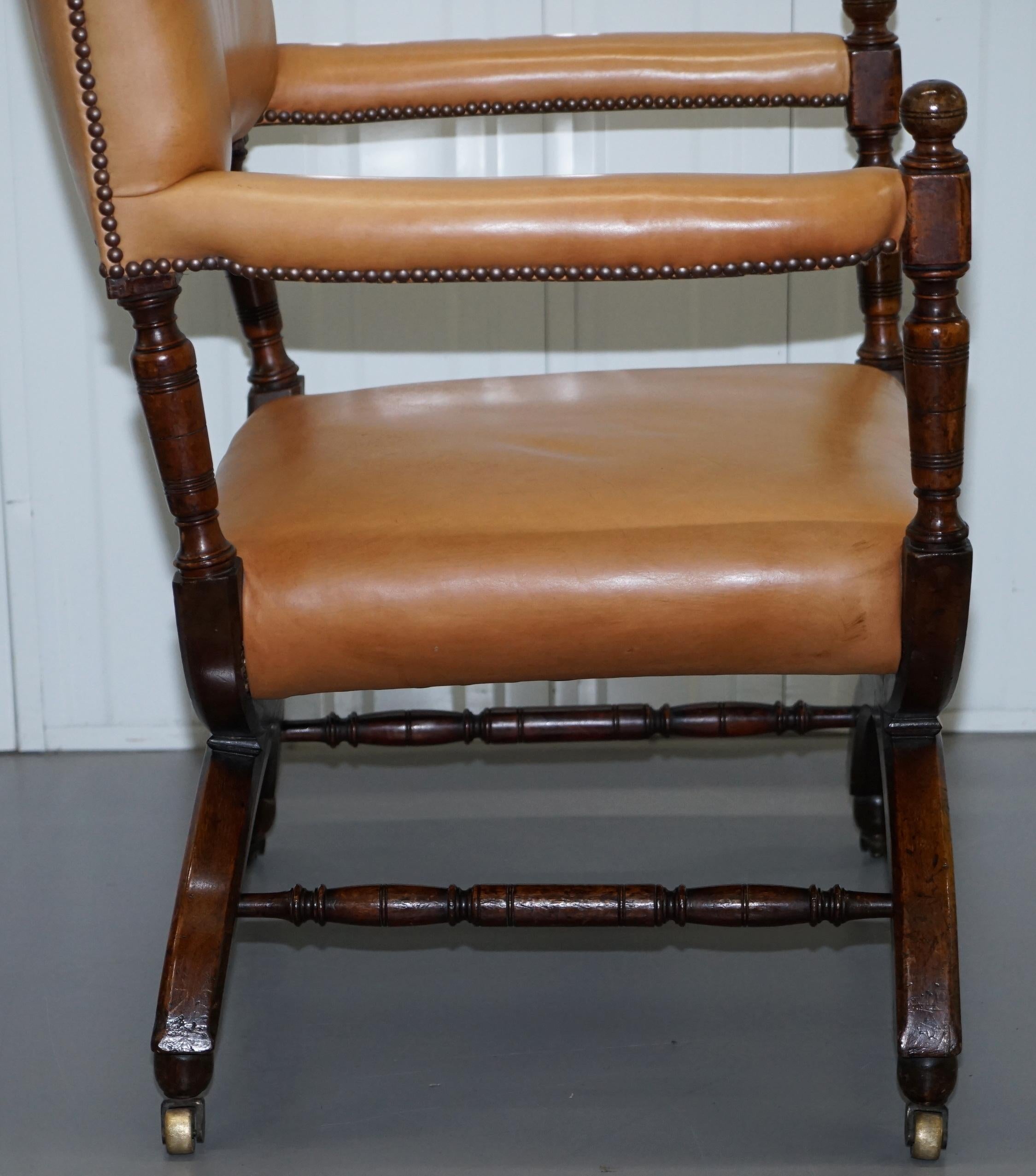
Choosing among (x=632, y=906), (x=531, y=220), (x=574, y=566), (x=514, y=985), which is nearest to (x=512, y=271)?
(x=531, y=220)

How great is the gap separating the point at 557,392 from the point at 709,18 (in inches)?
27.5

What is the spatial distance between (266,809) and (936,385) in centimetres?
95

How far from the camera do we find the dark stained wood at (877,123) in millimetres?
1397

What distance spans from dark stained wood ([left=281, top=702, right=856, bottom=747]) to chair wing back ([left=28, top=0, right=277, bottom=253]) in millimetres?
626

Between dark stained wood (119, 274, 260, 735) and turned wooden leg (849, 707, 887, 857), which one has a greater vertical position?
dark stained wood (119, 274, 260, 735)

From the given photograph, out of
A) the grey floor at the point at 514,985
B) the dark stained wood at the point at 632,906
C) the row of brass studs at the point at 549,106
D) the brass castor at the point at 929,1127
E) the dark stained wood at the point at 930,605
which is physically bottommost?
the grey floor at the point at 514,985

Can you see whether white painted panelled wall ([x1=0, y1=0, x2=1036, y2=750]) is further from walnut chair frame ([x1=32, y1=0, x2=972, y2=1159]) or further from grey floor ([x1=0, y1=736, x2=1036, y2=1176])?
walnut chair frame ([x1=32, y1=0, x2=972, y2=1159])

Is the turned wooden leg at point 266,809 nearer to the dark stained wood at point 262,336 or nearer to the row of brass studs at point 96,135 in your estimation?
the dark stained wood at point 262,336

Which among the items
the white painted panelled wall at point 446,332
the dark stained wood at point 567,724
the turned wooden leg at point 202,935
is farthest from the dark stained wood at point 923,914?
the white painted panelled wall at point 446,332

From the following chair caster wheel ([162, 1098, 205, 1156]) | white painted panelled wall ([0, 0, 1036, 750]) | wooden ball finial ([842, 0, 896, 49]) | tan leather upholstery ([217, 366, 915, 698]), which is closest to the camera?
tan leather upholstery ([217, 366, 915, 698])

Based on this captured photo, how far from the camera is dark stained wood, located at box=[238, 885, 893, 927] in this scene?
3.69 ft

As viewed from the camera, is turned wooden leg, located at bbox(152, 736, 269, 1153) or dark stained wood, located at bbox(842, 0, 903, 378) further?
dark stained wood, located at bbox(842, 0, 903, 378)

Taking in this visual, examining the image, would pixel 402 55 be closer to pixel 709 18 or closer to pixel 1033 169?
pixel 709 18

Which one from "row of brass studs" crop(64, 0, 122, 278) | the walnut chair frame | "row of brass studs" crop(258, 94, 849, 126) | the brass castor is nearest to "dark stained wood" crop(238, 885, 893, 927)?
the walnut chair frame
